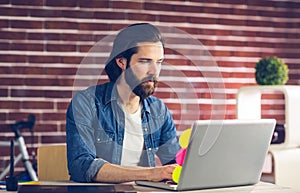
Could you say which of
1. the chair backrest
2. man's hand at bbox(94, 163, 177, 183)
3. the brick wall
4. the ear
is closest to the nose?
the ear

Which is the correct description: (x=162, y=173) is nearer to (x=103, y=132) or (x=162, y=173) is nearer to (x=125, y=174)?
(x=125, y=174)

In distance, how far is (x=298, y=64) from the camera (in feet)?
15.6

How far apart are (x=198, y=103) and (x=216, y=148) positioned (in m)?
2.35

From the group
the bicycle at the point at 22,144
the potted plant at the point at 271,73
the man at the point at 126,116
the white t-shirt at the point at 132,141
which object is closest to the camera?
the man at the point at 126,116

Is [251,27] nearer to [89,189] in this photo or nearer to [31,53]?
[31,53]

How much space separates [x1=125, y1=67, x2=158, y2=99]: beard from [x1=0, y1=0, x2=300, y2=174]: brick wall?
114cm

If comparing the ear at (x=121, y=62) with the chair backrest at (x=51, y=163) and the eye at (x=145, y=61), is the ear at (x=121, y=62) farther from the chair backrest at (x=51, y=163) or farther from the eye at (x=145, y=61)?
the chair backrest at (x=51, y=163)

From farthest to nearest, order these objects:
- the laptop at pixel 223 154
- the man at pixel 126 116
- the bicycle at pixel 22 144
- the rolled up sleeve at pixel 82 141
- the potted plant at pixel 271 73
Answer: the potted plant at pixel 271 73, the bicycle at pixel 22 144, the man at pixel 126 116, the rolled up sleeve at pixel 82 141, the laptop at pixel 223 154

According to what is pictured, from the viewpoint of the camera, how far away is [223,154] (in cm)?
218

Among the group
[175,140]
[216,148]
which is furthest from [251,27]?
[216,148]

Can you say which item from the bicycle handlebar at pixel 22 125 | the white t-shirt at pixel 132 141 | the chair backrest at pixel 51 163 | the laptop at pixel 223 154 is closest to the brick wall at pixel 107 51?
the bicycle handlebar at pixel 22 125

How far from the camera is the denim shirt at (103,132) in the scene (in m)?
2.47

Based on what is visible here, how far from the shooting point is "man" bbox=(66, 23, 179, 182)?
8.32 ft

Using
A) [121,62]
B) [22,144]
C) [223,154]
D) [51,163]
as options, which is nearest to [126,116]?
[121,62]
